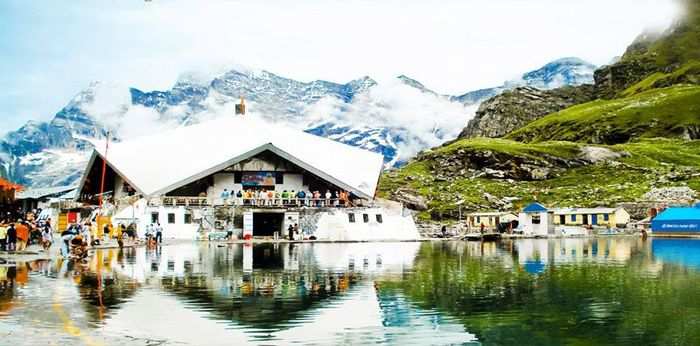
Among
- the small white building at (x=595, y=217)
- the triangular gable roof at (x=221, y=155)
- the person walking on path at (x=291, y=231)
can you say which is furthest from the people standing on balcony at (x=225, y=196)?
the small white building at (x=595, y=217)

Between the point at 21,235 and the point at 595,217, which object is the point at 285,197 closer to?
the point at 21,235

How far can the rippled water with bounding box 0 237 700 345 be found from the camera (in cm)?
1148

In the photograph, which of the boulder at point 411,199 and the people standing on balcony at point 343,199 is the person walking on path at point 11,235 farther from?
the boulder at point 411,199

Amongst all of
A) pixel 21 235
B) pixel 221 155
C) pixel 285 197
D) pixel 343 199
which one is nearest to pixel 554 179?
pixel 343 199

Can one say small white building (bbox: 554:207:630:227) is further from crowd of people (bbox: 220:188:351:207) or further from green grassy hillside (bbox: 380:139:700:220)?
crowd of people (bbox: 220:188:351:207)

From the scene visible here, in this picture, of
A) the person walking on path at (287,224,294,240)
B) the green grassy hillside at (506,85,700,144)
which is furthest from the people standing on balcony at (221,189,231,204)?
the green grassy hillside at (506,85,700,144)

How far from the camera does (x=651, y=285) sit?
61.2ft

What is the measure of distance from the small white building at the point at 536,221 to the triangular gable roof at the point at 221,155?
13069mm

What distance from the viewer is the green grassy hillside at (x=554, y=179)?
98.2m

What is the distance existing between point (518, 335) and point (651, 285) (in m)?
8.27

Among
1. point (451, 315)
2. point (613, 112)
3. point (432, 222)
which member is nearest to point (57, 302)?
point (451, 315)

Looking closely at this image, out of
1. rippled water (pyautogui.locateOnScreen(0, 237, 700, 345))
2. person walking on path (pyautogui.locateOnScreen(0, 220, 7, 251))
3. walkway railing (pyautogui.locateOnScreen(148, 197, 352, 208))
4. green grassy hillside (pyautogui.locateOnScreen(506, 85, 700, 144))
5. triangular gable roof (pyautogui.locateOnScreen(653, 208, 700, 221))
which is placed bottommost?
rippled water (pyautogui.locateOnScreen(0, 237, 700, 345))

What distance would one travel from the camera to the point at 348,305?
1506cm

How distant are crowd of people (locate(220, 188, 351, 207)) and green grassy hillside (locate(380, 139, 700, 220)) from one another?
32196 millimetres
